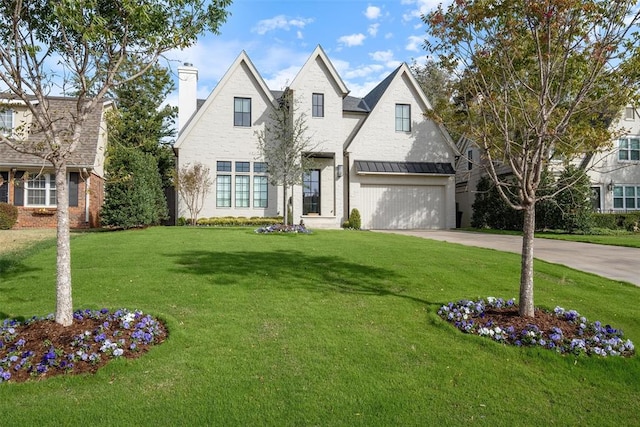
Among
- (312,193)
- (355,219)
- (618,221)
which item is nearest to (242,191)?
(312,193)

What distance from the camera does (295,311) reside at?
621 centimetres

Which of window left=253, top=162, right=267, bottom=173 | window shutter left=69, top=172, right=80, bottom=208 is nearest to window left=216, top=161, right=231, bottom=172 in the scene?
window left=253, top=162, right=267, bottom=173

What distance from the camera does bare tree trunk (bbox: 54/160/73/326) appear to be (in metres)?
4.94

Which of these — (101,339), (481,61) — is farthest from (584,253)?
(101,339)

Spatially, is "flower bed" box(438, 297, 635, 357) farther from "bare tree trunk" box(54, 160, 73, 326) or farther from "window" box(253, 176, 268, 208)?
"window" box(253, 176, 268, 208)

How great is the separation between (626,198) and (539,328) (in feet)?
84.9

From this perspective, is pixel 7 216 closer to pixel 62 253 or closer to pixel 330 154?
pixel 330 154

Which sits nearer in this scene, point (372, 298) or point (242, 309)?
point (242, 309)

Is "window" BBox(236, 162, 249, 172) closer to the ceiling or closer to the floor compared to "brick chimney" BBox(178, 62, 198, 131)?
closer to the floor

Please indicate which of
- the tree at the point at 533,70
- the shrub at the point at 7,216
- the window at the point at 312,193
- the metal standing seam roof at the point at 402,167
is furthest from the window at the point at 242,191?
the tree at the point at 533,70

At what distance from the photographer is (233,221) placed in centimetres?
2216

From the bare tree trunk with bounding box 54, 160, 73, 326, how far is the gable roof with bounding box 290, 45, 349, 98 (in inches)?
729

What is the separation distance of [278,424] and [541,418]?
7.41ft

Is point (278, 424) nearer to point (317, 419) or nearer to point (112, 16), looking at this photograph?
point (317, 419)
